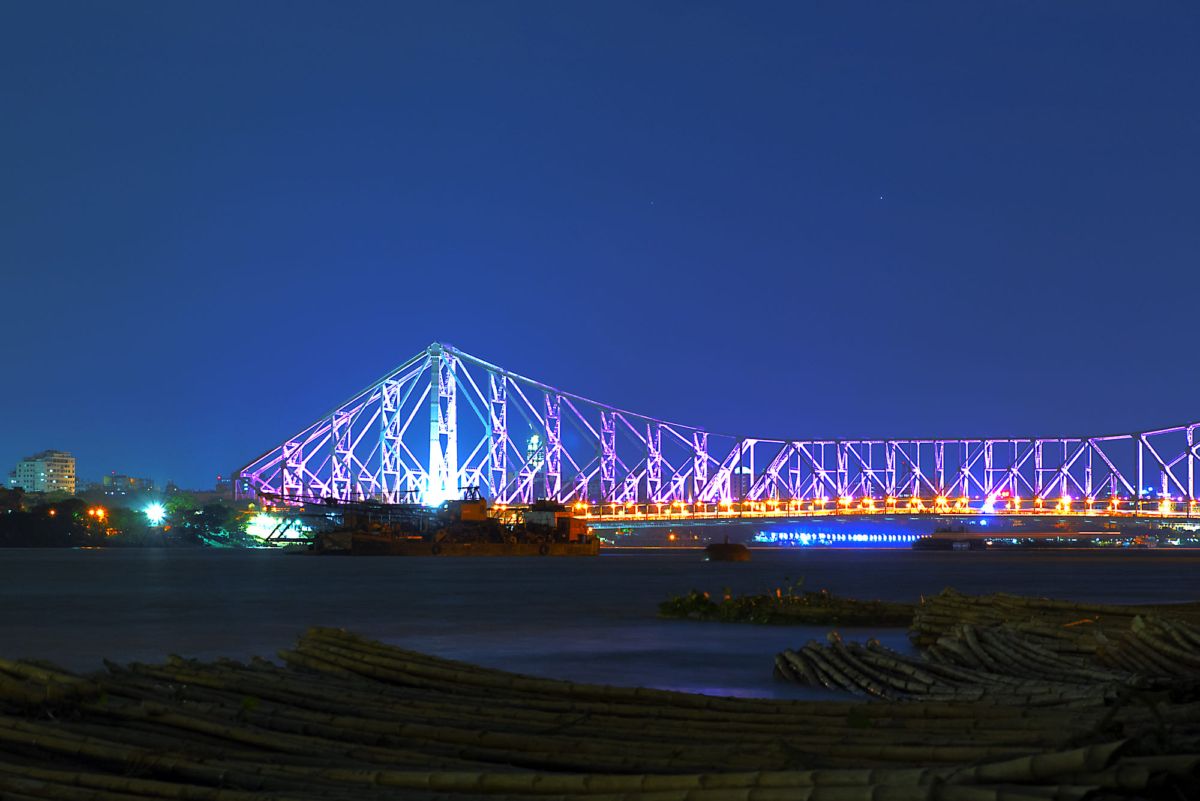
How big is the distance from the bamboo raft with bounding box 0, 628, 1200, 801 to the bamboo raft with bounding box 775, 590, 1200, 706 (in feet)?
5.58

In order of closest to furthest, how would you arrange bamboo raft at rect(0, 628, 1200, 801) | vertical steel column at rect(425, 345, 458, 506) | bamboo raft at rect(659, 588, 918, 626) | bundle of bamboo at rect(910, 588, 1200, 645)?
bamboo raft at rect(0, 628, 1200, 801) < bundle of bamboo at rect(910, 588, 1200, 645) < bamboo raft at rect(659, 588, 918, 626) < vertical steel column at rect(425, 345, 458, 506)

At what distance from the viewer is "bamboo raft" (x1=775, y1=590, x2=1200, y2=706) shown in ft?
27.9

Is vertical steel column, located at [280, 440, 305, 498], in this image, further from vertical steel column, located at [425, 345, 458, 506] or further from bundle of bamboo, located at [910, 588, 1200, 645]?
bundle of bamboo, located at [910, 588, 1200, 645]

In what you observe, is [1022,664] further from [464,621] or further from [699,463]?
[699,463]

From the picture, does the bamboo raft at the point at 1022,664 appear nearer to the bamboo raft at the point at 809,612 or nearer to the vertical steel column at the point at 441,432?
the bamboo raft at the point at 809,612

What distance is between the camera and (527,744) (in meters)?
6.18

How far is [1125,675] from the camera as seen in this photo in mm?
9719

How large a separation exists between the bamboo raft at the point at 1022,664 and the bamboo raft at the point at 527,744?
170 centimetres

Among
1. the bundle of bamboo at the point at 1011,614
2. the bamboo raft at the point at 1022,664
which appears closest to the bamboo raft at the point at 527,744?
the bamboo raft at the point at 1022,664

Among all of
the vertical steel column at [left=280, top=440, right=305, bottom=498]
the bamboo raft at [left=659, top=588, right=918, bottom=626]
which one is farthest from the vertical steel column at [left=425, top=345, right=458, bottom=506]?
the bamboo raft at [left=659, top=588, right=918, bottom=626]

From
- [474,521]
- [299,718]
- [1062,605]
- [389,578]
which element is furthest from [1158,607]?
[474,521]

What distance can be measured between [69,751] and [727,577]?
5274 cm

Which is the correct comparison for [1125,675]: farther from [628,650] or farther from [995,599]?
[628,650]

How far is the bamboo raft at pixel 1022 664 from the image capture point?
8.51 metres
